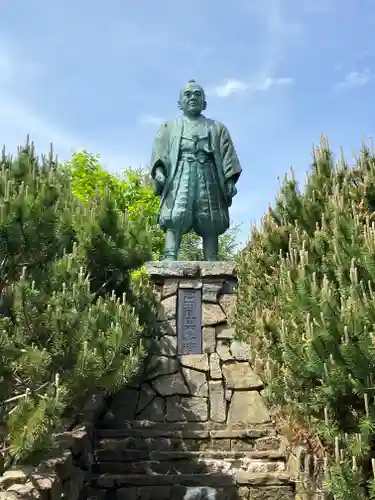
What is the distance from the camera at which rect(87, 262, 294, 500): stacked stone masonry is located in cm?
590

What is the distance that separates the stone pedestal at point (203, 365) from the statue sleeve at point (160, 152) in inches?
59.1

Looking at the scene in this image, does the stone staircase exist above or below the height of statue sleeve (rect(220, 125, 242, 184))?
below

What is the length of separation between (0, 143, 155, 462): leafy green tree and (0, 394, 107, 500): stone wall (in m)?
0.18

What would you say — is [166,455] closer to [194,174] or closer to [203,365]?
[203,365]

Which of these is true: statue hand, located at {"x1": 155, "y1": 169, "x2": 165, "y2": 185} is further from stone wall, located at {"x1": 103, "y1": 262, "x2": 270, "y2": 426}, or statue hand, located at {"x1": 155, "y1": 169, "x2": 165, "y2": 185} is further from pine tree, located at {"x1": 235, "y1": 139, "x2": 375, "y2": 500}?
pine tree, located at {"x1": 235, "y1": 139, "x2": 375, "y2": 500}

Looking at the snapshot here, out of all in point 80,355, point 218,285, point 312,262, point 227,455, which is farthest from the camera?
point 218,285

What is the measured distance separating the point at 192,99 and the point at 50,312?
546 cm

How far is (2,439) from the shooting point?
14.4 ft

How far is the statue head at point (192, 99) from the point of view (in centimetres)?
919

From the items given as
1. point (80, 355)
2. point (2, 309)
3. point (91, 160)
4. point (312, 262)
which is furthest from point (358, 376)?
point (91, 160)

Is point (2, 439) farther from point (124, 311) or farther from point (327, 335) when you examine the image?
point (327, 335)

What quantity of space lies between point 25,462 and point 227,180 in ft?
18.5

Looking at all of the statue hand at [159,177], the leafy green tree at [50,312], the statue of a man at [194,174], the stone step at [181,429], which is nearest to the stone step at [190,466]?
the stone step at [181,429]

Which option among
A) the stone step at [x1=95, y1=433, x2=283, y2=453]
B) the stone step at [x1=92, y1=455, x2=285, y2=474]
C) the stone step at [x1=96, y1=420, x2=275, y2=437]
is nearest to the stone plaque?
the stone step at [x1=96, y1=420, x2=275, y2=437]
